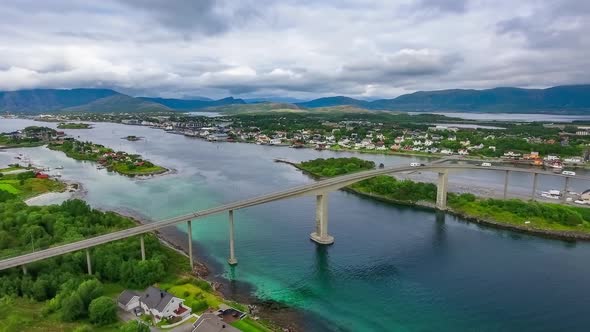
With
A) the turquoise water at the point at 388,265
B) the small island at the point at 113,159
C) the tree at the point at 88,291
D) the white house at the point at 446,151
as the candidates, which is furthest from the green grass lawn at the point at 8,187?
the white house at the point at 446,151

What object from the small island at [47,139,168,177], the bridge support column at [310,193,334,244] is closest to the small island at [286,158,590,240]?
the bridge support column at [310,193,334,244]

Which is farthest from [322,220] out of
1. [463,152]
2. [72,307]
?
[463,152]

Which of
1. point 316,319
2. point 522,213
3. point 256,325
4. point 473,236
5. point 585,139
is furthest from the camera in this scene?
point 585,139

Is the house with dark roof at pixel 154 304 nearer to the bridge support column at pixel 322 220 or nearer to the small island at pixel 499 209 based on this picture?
the bridge support column at pixel 322 220

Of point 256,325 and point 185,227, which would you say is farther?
point 185,227

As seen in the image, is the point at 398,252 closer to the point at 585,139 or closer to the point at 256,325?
the point at 256,325

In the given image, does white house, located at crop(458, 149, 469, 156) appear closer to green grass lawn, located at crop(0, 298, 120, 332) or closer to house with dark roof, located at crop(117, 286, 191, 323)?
house with dark roof, located at crop(117, 286, 191, 323)

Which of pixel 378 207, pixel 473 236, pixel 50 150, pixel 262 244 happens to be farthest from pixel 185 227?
pixel 50 150
